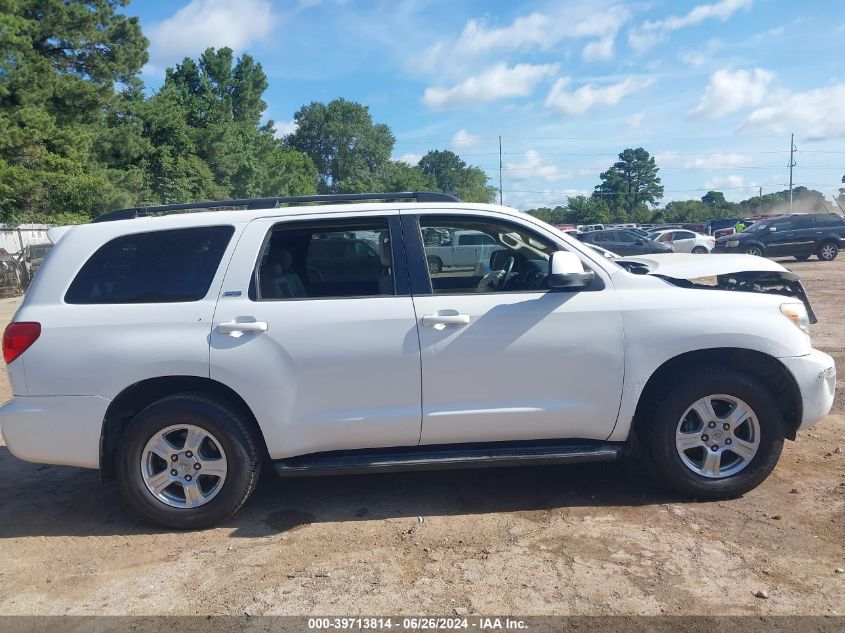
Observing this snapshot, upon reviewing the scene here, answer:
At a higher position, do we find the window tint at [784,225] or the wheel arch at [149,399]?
the window tint at [784,225]

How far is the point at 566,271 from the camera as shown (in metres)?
3.83

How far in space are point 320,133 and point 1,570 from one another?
303 ft

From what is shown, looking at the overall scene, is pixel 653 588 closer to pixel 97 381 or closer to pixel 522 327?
pixel 522 327

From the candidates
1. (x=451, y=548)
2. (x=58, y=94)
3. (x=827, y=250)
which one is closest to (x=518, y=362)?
(x=451, y=548)

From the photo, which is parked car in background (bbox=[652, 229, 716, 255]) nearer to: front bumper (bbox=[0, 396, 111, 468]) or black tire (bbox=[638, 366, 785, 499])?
black tire (bbox=[638, 366, 785, 499])

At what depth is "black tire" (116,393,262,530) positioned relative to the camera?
3.88 metres

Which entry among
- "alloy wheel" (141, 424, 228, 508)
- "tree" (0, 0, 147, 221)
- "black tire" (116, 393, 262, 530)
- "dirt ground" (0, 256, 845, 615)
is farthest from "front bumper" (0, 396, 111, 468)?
"tree" (0, 0, 147, 221)

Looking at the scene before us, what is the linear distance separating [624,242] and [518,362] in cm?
2427

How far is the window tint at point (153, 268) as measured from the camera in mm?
3969

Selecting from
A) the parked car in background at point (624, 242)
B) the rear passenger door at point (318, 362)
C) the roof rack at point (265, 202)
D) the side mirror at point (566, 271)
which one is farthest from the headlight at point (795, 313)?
the parked car in background at point (624, 242)

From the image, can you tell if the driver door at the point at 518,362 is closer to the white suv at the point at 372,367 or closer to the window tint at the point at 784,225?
the white suv at the point at 372,367

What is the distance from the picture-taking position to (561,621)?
2982mm

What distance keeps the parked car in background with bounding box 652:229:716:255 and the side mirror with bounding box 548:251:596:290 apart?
2588cm

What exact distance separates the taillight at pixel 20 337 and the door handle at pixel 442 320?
2265 millimetres
